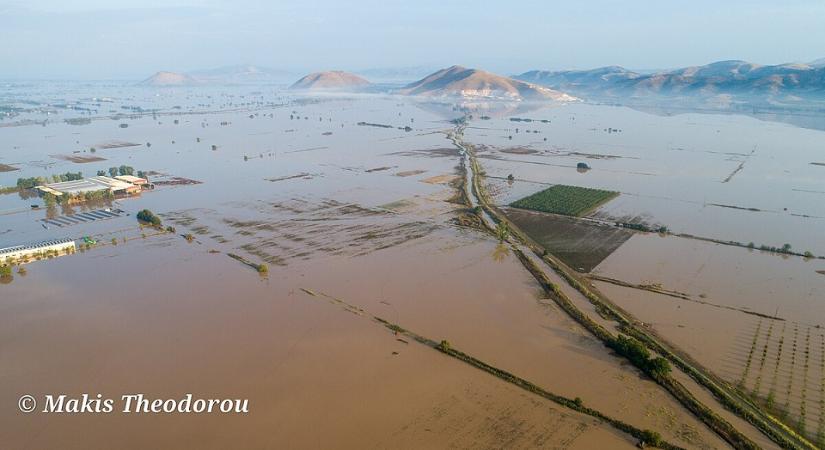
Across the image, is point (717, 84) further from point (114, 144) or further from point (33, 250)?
point (33, 250)

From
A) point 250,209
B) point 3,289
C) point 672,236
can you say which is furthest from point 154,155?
point 672,236

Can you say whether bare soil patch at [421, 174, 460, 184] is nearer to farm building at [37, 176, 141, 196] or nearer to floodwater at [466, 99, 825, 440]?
floodwater at [466, 99, 825, 440]

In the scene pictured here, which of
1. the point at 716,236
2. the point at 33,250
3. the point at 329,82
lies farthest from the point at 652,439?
the point at 329,82

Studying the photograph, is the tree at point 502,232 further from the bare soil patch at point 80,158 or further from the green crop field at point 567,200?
the bare soil patch at point 80,158

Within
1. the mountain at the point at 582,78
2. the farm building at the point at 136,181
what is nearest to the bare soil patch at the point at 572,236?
the farm building at the point at 136,181

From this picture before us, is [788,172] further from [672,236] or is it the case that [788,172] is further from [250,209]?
[250,209]

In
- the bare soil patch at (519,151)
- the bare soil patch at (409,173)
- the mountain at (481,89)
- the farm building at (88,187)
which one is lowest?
the farm building at (88,187)
